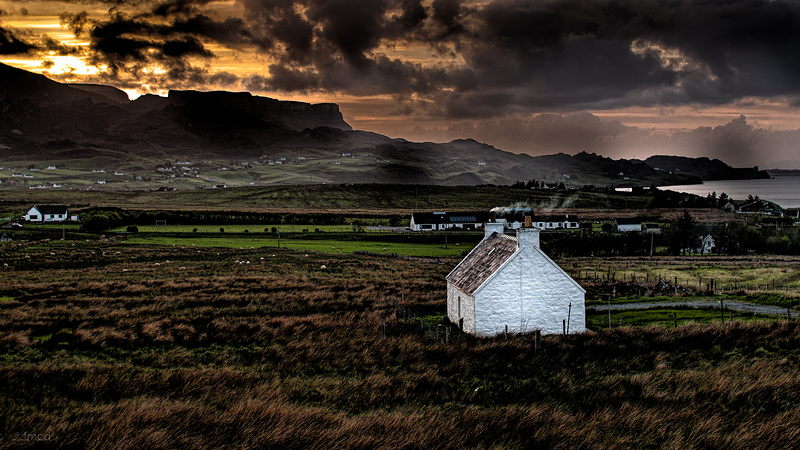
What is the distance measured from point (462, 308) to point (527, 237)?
4.67 metres

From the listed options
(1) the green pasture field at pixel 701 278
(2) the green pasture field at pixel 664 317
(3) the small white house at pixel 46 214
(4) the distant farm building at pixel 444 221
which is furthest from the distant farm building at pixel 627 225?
(3) the small white house at pixel 46 214

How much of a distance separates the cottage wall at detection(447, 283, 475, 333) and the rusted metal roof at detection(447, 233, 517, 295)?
32cm

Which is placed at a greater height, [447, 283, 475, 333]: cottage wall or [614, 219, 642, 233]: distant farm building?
[614, 219, 642, 233]: distant farm building

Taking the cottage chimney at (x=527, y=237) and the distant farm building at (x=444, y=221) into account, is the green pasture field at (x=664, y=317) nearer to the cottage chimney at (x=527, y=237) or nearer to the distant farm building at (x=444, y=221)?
the cottage chimney at (x=527, y=237)

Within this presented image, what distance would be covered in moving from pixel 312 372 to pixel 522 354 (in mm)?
7157

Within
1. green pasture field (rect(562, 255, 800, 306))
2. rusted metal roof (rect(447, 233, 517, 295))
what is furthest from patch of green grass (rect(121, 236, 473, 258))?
rusted metal roof (rect(447, 233, 517, 295))

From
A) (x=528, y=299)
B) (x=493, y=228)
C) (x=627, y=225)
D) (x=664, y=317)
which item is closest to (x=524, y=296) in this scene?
(x=528, y=299)

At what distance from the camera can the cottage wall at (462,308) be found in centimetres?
2338

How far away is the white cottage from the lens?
2302cm

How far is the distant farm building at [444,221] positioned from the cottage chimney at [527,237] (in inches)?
3813

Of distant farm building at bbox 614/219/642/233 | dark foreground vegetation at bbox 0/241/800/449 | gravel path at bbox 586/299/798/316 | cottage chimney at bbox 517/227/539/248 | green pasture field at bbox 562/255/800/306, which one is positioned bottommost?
green pasture field at bbox 562/255/800/306

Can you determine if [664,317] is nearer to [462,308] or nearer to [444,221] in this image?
[462,308]

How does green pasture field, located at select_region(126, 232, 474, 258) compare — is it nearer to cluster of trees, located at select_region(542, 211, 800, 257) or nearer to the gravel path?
cluster of trees, located at select_region(542, 211, 800, 257)

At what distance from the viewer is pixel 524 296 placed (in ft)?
76.4
